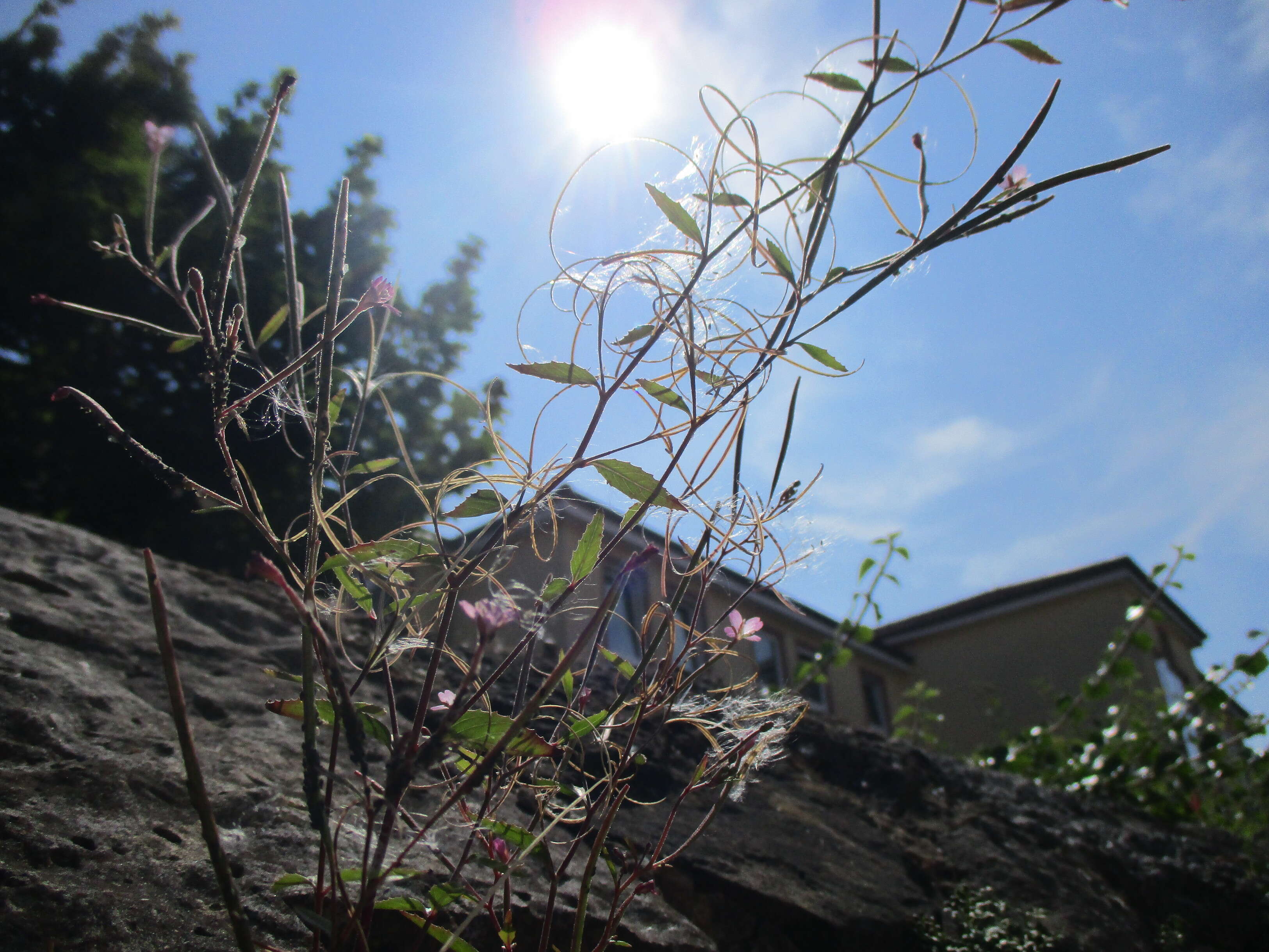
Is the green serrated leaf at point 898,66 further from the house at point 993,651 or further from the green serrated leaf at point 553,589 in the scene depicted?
the house at point 993,651

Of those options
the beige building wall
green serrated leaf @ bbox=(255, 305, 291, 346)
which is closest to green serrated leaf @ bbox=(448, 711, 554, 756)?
green serrated leaf @ bbox=(255, 305, 291, 346)

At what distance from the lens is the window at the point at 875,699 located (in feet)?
42.1

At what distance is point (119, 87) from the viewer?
33.4ft

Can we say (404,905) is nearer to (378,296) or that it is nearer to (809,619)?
(378,296)

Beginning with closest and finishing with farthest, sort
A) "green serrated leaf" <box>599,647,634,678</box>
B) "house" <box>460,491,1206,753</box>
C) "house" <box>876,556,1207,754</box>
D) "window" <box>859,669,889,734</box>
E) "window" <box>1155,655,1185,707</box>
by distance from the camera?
1. "green serrated leaf" <box>599,647,634,678</box>
2. "window" <box>1155,655,1185,707</box>
3. "house" <box>460,491,1206,753</box>
4. "house" <box>876,556,1207,754</box>
5. "window" <box>859,669,889,734</box>

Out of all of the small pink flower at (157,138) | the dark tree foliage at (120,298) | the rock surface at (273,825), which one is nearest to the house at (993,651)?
the dark tree foliage at (120,298)

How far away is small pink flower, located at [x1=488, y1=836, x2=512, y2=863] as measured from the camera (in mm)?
797

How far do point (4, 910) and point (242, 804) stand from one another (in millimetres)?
361

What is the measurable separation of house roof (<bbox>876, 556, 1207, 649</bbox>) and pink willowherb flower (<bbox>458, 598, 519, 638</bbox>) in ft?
39.6

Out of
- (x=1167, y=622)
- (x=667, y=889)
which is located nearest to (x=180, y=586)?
(x=667, y=889)

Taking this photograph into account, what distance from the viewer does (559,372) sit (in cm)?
71

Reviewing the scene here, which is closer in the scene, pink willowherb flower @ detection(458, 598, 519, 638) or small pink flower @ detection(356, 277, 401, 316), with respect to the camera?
pink willowherb flower @ detection(458, 598, 519, 638)

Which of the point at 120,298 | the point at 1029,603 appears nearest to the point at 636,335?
the point at 120,298

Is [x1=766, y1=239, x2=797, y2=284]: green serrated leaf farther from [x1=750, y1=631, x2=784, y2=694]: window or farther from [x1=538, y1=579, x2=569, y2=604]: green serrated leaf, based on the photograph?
[x1=750, y1=631, x2=784, y2=694]: window
